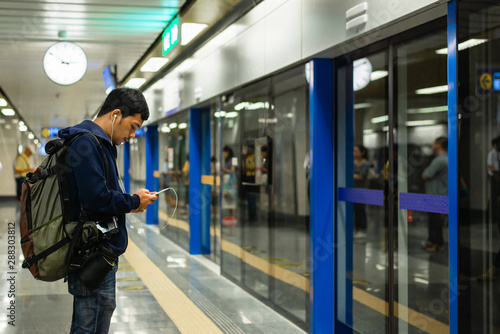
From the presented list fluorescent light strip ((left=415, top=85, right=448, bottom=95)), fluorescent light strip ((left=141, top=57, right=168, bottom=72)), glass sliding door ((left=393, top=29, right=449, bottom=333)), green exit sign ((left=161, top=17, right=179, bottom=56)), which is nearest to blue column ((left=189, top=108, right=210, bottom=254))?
fluorescent light strip ((left=141, top=57, right=168, bottom=72))

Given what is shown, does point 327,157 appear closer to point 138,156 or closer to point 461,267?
point 461,267

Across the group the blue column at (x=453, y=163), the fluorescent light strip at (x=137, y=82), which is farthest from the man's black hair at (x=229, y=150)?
the fluorescent light strip at (x=137, y=82)

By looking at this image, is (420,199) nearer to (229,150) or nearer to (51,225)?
(51,225)

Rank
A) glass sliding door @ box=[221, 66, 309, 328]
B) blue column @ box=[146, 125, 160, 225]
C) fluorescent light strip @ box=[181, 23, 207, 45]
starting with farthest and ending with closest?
blue column @ box=[146, 125, 160, 225] < fluorescent light strip @ box=[181, 23, 207, 45] < glass sliding door @ box=[221, 66, 309, 328]

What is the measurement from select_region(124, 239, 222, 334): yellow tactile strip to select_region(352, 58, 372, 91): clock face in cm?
216

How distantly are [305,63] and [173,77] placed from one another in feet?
17.8

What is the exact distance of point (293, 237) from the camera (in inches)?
317

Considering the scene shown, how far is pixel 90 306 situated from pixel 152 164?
34.6 ft

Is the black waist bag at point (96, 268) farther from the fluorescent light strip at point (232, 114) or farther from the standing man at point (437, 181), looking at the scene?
the fluorescent light strip at point (232, 114)

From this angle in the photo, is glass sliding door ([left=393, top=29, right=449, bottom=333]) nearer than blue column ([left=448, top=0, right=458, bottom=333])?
No

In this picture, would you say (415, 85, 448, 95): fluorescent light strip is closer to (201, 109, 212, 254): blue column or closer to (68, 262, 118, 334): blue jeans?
(201, 109, 212, 254): blue column

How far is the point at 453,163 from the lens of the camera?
106 inches

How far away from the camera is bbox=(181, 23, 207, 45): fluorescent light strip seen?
6172 millimetres

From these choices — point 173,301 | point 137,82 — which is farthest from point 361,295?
point 137,82
